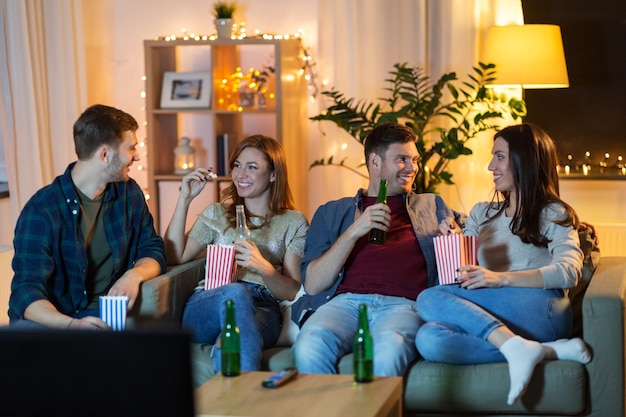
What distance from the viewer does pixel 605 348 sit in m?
3.04

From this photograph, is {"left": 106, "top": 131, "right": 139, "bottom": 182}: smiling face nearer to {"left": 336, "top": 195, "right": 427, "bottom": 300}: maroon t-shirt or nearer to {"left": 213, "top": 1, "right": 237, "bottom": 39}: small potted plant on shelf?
{"left": 336, "top": 195, "right": 427, "bottom": 300}: maroon t-shirt

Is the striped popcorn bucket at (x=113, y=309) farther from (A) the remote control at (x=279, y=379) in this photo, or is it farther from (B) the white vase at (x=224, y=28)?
(B) the white vase at (x=224, y=28)

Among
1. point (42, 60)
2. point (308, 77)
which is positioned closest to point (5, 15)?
point (42, 60)

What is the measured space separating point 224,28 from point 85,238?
7.95 ft

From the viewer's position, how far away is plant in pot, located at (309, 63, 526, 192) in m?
4.77

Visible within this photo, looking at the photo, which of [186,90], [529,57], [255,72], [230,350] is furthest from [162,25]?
[230,350]

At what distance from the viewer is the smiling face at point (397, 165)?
3535 mm

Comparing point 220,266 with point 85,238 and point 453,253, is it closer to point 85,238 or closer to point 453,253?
point 85,238

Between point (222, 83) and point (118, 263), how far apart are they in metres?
2.39

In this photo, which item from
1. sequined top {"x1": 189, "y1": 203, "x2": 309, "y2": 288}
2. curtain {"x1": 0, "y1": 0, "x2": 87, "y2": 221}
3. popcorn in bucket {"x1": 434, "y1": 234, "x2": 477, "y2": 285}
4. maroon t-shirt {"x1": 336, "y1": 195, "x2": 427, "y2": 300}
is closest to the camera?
popcorn in bucket {"x1": 434, "y1": 234, "x2": 477, "y2": 285}

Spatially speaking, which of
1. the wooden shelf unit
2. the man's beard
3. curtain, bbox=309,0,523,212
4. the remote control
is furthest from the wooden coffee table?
the wooden shelf unit

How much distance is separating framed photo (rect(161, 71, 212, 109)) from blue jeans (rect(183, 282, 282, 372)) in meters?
2.21

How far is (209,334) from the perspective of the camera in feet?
11.2

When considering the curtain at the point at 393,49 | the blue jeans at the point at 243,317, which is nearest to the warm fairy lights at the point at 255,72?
the curtain at the point at 393,49
